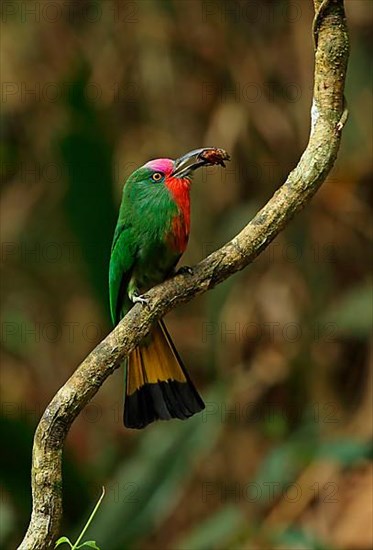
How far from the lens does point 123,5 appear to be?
4371 mm

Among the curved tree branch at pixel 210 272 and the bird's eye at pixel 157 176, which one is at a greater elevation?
the bird's eye at pixel 157 176

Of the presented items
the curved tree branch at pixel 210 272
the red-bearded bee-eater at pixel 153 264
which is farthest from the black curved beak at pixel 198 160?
the curved tree branch at pixel 210 272

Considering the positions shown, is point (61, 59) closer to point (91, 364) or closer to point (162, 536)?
point (162, 536)

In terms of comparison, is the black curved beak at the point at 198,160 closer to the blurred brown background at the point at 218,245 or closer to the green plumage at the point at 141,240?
the green plumage at the point at 141,240

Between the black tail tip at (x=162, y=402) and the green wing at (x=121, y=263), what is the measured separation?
0.63 feet

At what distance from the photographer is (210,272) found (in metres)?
1.56

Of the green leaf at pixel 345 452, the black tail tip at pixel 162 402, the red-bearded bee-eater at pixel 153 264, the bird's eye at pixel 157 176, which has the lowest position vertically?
the green leaf at pixel 345 452

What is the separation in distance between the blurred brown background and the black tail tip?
1.14m

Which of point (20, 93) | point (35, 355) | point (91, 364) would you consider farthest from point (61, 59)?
point (91, 364)

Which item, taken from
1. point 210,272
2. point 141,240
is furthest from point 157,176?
point 210,272

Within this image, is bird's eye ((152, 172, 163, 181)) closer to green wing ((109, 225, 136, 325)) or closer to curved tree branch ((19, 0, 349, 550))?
green wing ((109, 225, 136, 325))

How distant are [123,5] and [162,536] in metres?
2.26

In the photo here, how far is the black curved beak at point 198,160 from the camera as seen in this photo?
1739mm

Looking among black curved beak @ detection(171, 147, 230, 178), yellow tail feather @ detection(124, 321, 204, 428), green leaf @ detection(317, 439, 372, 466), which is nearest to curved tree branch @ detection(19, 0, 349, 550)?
black curved beak @ detection(171, 147, 230, 178)
